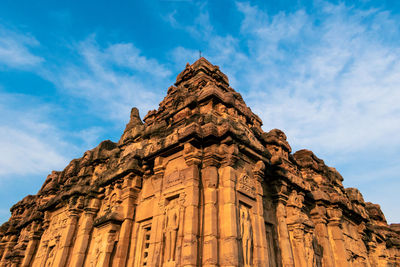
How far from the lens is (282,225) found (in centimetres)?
981

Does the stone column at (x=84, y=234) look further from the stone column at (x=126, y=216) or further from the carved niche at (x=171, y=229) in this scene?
the carved niche at (x=171, y=229)

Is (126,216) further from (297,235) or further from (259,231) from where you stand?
(297,235)

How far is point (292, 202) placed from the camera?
10.9 metres

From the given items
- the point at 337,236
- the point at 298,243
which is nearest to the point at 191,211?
the point at 298,243

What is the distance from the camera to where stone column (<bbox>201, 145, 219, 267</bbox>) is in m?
6.38

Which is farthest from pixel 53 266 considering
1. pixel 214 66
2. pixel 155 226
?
pixel 214 66

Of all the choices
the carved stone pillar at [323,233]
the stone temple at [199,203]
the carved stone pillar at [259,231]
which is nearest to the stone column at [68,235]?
the stone temple at [199,203]

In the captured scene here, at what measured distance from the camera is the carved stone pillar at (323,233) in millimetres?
11672

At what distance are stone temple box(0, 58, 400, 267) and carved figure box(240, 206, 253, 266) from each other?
25mm

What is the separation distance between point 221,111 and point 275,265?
5.43 meters

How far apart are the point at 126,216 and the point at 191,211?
3.52 meters

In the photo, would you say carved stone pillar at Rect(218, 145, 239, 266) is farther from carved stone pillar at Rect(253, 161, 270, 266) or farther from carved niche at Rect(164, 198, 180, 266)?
carved niche at Rect(164, 198, 180, 266)

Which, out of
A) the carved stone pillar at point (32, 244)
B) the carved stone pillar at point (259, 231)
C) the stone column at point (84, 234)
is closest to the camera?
the carved stone pillar at point (259, 231)

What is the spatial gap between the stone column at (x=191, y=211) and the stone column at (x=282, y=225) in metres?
3.95
